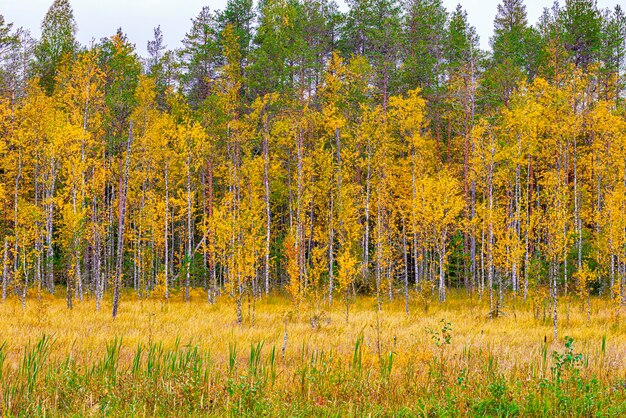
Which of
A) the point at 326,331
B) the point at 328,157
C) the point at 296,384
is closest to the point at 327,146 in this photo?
the point at 328,157

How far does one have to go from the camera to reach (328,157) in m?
22.5

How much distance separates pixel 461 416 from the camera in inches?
185

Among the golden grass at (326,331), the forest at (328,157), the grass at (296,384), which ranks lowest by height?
the golden grass at (326,331)

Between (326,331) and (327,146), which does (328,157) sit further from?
(326,331)

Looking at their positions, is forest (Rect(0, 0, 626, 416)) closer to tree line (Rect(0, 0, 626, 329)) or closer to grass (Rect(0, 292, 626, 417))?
tree line (Rect(0, 0, 626, 329))

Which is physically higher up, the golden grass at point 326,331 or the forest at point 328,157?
the forest at point 328,157

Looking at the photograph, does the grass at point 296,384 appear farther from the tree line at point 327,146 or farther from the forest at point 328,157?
the tree line at point 327,146

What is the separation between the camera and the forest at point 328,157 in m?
17.1

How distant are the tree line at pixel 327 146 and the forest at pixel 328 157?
16 centimetres

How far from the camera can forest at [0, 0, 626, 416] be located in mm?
17062

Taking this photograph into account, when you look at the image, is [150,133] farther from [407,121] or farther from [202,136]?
[407,121]

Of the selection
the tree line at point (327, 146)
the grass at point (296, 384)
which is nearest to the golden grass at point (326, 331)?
the grass at point (296, 384)

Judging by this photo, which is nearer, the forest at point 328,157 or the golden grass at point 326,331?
the golden grass at point 326,331

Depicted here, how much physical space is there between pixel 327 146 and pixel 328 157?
589 cm
